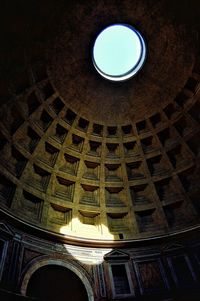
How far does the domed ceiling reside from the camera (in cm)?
1597

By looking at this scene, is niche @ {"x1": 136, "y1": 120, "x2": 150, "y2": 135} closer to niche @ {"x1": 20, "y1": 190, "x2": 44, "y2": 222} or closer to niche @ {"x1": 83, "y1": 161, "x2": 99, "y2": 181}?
niche @ {"x1": 83, "y1": 161, "x2": 99, "y2": 181}

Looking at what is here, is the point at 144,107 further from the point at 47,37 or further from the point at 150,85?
the point at 47,37

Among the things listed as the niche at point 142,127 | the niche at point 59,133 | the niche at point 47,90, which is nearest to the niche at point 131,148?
the niche at point 142,127

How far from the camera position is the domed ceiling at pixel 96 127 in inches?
629

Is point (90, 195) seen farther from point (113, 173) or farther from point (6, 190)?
point (6, 190)

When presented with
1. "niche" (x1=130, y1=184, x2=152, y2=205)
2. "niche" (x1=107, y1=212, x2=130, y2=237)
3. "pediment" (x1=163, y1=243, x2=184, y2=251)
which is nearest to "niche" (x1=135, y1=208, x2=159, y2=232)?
"niche" (x1=130, y1=184, x2=152, y2=205)

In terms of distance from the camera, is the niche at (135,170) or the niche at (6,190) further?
the niche at (135,170)

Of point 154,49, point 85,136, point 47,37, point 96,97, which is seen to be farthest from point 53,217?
point 154,49

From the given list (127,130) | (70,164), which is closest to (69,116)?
(70,164)

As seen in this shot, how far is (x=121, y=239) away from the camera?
17141mm

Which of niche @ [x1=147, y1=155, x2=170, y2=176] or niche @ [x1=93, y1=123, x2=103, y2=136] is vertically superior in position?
niche @ [x1=93, y1=123, x2=103, y2=136]

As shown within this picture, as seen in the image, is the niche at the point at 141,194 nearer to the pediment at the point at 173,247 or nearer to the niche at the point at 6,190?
the pediment at the point at 173,247

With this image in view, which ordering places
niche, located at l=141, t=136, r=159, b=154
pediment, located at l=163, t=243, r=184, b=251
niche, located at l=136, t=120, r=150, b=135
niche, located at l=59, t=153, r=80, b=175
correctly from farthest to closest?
1. niche, located at l=136, t=120, r=150, b=135
2. niche, located at l=141, t=136, r=159, b=154
3. niche, located at l=59, t=153, r=80, b=175
4. pediment, located at l=163, t=243, r=184, b=251

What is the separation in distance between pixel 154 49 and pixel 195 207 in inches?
425
